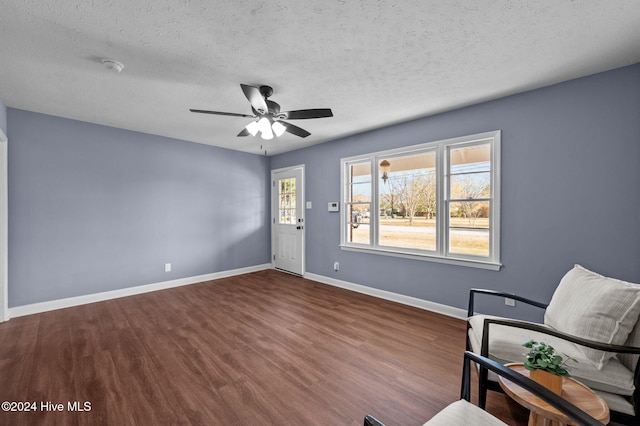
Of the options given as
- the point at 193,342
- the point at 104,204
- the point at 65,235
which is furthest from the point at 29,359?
the point at 104,204

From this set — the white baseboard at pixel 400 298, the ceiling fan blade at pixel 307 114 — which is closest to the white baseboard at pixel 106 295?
the white baseboard at pixel 400 298

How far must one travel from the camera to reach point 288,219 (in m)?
5.87

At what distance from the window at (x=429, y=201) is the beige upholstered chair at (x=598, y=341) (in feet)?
4.47

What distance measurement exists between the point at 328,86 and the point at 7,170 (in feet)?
13.2

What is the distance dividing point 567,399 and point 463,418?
602 millimetres

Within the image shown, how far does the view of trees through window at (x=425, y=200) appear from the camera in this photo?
3.27 metres

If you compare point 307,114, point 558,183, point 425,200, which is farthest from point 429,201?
point 307,114

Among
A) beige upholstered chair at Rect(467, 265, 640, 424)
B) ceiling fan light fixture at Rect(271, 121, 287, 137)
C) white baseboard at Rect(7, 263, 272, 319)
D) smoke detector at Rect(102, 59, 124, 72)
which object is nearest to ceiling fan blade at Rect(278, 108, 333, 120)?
ceiling fan light fixture at Rect(271, 121, 287, 137)

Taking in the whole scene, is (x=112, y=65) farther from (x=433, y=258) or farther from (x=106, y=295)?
(x=433, y=258)

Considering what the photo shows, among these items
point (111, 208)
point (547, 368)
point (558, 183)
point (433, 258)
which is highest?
point (558, 183)

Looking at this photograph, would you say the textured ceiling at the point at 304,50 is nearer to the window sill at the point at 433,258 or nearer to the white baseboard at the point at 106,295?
the window sill at the point at 433,258

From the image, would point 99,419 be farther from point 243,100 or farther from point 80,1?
point 243,100

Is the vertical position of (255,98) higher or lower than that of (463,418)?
higher

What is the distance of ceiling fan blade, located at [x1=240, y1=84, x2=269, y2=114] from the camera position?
2242 mm
